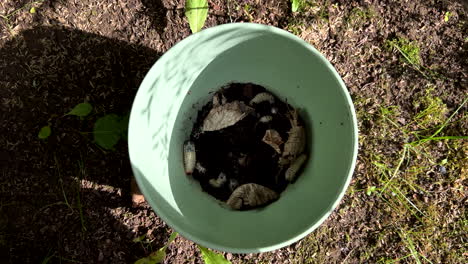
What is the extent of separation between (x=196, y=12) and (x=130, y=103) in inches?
14.7

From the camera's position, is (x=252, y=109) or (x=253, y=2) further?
(x=253, y=2)

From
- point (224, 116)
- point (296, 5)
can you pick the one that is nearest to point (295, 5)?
point (296, 5)

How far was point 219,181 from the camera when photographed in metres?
1.24

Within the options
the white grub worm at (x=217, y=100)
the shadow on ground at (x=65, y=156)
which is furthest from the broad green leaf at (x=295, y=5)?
the shadow on ground at (x=65, y=156)

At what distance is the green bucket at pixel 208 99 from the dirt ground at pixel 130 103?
0.83 feet

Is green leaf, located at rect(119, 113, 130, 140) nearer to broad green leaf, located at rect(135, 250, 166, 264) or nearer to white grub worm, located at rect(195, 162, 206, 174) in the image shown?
white grub worm, located at rect(195, 162, 206, 174)

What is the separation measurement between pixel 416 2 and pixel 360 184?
0.66 m

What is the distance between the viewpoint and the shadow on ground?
137cm

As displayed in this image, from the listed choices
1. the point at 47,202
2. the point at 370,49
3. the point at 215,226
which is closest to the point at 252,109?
the point at 215,226

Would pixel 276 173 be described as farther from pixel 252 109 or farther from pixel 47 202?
pixel 47 202

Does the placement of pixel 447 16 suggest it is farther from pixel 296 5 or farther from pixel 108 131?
pixel 108 131

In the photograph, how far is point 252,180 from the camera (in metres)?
1.24

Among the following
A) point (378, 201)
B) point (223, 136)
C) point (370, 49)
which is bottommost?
point (378, 201)

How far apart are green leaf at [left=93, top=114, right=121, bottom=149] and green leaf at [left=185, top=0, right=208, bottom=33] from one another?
15.8 inches
